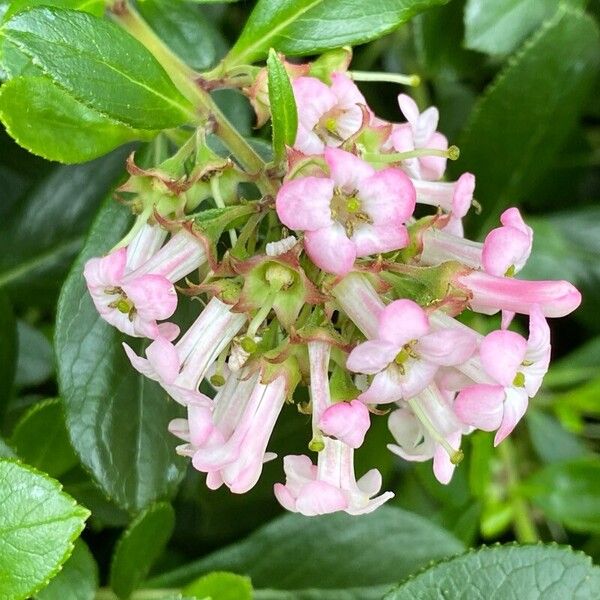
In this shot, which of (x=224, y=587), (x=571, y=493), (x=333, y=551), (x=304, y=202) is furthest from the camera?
(x=571, y=493)

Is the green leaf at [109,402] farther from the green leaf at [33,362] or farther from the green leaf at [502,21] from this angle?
the green leaf at [502,21]

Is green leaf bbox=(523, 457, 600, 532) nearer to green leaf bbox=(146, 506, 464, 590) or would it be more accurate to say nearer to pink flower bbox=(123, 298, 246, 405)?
green leaf bbox=(146, 506, 464, 590)

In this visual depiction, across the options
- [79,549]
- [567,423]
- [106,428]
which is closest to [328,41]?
[106,428]

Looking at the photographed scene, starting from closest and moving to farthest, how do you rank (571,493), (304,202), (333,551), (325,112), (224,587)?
(304,202), (325,112), (224,587), (333,551), (571,493)

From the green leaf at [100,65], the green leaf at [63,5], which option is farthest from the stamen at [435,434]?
the green leaf at [63,5]

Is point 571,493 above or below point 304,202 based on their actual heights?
below

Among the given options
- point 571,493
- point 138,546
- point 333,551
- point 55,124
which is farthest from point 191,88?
point 571,493

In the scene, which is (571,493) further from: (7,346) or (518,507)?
(7,346)
